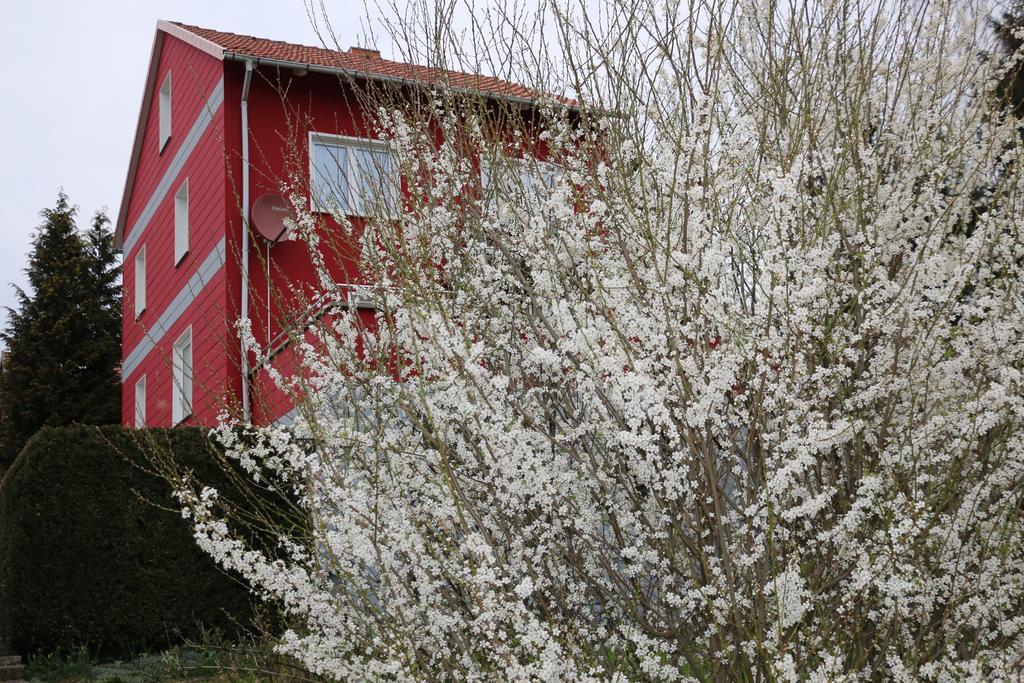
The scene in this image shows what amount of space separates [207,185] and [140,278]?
16.8ft

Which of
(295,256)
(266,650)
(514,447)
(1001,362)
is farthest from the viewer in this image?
(295,256)

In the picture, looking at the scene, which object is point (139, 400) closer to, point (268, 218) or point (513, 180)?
point (268, 218)

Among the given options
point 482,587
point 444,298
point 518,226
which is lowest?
point 482,587

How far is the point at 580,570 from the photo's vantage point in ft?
12.6

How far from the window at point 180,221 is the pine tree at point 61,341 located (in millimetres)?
7131

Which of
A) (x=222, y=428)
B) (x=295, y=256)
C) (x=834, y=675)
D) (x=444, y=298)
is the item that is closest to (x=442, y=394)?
(x=444, y=298)

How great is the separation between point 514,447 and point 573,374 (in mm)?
408

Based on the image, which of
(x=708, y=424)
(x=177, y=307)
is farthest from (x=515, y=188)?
(x=177, y=307)

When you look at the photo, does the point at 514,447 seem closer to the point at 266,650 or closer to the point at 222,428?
the point at 222,428

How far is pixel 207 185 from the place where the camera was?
13859mm

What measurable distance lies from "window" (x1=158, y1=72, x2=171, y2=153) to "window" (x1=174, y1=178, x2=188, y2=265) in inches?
48.5

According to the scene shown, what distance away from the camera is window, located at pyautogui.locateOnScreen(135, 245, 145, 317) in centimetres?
1805

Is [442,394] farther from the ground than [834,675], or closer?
farther from the ground

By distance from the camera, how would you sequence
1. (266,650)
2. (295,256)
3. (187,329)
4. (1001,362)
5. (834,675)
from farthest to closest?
(187,329), (295,256), (266,650), (1001,362), (834,675)
